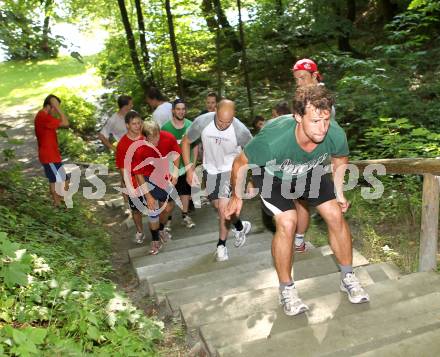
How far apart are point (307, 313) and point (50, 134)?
5.78 m

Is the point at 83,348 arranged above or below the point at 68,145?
above

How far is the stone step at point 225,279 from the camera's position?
455 cm

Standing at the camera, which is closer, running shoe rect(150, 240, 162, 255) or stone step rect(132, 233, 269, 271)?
stone step rect(132, 233, 269, 271)

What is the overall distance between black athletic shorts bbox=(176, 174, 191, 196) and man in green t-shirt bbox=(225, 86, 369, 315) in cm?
335

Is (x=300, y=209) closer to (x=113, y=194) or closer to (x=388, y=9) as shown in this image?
(x=113, y=194)

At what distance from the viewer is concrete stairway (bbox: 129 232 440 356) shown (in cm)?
307

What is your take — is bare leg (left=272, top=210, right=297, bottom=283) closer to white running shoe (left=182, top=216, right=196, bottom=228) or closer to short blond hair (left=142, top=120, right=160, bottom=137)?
short blond hair (left=142, top=120, right=160, bottom=137)

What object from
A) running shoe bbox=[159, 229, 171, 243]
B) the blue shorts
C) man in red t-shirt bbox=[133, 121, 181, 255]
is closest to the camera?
man in red t-shirt bbox=[133, 121, 181, 255]

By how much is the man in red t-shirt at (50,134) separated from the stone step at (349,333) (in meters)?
5.78

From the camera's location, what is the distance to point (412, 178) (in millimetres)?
7164

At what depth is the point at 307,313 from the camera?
141 inches

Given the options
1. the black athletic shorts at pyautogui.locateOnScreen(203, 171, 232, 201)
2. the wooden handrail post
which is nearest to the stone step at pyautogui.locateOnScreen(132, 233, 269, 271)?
the black athletic shorts at pyautogui.locateOnScreen(203, 171, 232, 201)

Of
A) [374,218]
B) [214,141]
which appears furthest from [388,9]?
[214,141]

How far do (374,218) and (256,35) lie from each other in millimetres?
11001
